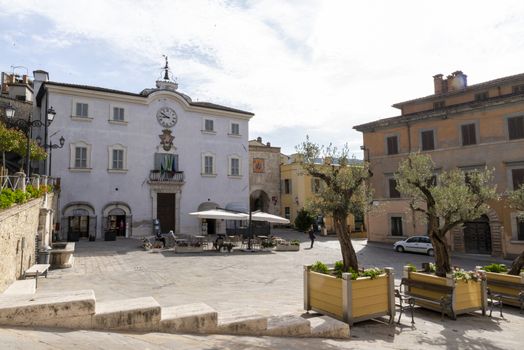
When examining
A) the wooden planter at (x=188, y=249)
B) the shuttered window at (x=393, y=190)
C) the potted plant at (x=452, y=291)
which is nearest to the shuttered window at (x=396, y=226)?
the shuttered window at (x=393, y=190)

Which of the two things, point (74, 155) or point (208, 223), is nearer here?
point (74, 155)

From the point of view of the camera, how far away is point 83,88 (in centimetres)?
2714

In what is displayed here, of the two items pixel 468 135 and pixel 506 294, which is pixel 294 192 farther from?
pixel 506 294

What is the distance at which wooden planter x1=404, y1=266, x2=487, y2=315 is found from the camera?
8.64 meters

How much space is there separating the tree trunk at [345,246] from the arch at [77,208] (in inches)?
883

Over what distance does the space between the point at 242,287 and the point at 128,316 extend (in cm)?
658

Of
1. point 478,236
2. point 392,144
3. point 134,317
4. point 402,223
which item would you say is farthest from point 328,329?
point 392,144

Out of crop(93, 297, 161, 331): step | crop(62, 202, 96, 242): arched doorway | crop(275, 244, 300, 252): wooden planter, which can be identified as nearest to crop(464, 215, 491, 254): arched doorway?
crop(275, 244, 300, 252): wooden planter

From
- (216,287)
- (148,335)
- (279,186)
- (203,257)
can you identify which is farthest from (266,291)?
(279,186)

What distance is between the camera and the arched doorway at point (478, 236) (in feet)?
76.1

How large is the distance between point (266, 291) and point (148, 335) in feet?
20.1

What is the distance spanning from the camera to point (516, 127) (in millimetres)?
22109

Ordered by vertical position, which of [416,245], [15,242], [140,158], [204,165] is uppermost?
[140,158]

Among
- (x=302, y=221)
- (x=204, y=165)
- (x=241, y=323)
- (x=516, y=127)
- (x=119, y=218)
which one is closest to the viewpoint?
(x=241, y=323)
